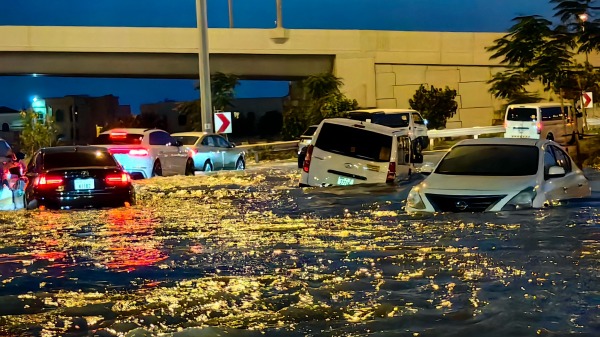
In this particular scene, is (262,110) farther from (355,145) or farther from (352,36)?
(355,145)

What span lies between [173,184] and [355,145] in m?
5.71

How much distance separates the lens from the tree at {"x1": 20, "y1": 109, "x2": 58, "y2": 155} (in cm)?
4347

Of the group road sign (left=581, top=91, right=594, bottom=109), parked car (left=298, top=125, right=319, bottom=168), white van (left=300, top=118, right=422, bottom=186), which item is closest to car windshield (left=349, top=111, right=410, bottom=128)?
parked car (left=298, top=125, right=319, bottom=168)

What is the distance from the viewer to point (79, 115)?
74.1 m

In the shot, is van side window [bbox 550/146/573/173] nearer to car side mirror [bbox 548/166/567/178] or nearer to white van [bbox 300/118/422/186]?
car side mirror [bbox 548/166/567/178]

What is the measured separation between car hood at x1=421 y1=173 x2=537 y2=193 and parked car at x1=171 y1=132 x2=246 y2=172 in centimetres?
1348

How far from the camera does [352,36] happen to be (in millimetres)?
50781

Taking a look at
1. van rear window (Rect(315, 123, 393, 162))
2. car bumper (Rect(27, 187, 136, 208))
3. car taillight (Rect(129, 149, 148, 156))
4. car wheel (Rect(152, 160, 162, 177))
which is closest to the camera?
car bumper (Rect(27, 187, 136, 208))

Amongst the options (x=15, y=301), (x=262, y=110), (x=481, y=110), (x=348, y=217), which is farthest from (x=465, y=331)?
(x=262, y=110)

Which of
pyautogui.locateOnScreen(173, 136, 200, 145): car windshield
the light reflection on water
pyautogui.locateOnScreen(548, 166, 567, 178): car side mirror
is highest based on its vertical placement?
pyautogui.locateOnScreen(173, 136, 200, 145): car windshield

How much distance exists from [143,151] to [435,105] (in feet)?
96.3

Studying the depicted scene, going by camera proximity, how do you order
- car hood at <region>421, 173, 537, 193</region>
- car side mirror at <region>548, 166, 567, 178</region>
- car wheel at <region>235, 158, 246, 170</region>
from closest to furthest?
car hood at <region>421, 173, 537, 193</region> < car side mirror at <region>548, 166, 567, 178</region> < car wheel at <region>235, 158, 246, 170</region>

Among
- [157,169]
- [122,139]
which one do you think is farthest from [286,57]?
[122,139]

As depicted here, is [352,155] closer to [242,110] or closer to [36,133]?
[36,133]
